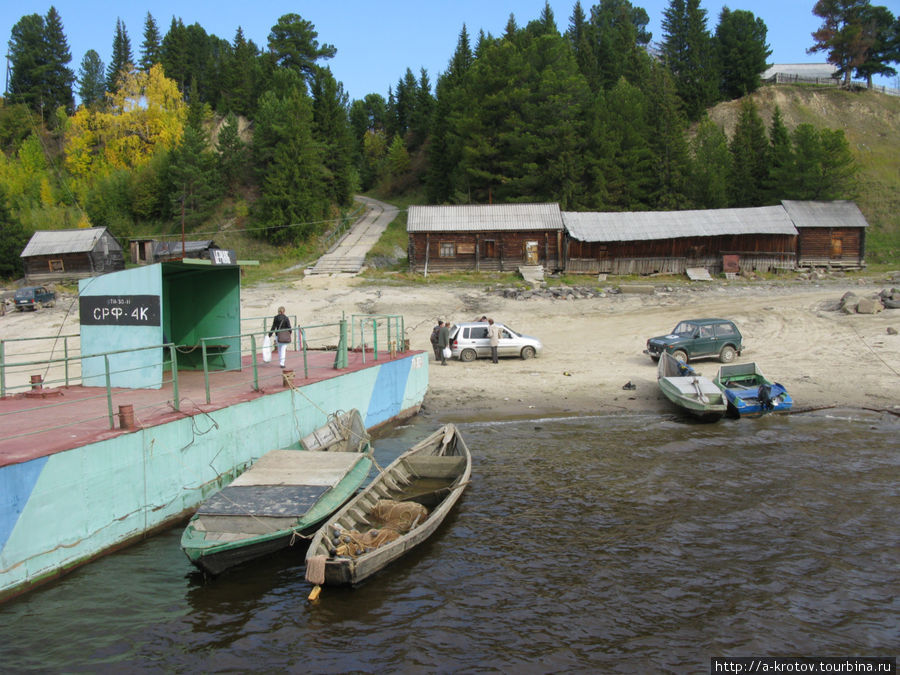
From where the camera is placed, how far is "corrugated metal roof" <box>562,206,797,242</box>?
40.2 meters

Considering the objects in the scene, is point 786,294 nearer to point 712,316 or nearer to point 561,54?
point 712,316

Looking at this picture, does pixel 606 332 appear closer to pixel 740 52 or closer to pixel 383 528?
pixel 383 528

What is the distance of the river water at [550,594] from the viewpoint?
24.3 feet

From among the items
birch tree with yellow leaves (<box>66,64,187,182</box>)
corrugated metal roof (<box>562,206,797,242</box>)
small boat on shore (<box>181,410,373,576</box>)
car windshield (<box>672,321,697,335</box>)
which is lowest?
small boat on shore (<box>181,410,373,576</box>)

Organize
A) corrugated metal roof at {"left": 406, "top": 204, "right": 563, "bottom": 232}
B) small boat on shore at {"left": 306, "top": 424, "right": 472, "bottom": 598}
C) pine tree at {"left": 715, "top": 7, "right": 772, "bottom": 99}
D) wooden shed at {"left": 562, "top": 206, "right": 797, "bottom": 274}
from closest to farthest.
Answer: small boat on shore at {"left": 306, "top": 424, "right": 472, "bottom": 598}
wooden shed at {"left": 562, "top": 206, "right": 797, "bottom": 274}
corrugated metal roof at {"left": 406, "top": 204, "right": 563, "bottom": 232}
pine tree at {"left": 715, "top": 7, "right": 772, "bottom": 99}

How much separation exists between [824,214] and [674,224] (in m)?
11.2

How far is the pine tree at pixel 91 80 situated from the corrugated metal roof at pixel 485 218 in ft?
202

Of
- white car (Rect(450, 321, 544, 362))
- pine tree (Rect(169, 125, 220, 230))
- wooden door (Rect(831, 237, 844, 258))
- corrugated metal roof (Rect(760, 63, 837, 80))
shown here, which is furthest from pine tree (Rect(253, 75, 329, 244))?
corrugated metal roof (Rect(760, 63, 837, 80))

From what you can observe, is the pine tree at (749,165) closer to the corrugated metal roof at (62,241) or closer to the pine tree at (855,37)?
the pine tree at (855,37)

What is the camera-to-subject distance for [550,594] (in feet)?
28.8

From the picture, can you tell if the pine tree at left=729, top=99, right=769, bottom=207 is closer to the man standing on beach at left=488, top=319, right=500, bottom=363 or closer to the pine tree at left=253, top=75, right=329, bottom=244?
the pine tree at left=253, top=75, right=329, bottom=244

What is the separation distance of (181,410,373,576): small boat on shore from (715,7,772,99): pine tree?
7988 centimetres

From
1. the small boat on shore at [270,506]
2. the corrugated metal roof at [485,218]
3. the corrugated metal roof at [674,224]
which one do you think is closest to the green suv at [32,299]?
the corrugated metal roof at [485,218]

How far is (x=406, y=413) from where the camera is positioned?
60.2ft
